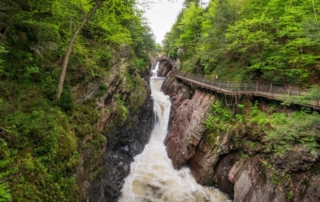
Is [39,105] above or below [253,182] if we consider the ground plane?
above

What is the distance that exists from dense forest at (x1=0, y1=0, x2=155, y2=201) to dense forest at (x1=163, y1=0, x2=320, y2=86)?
10.2m

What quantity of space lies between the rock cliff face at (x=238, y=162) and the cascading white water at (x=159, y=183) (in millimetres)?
653

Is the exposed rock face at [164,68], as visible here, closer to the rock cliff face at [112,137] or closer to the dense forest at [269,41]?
the dense forest at [269,41]

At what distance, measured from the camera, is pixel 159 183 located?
45.6 ft

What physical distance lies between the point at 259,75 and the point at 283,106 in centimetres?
475

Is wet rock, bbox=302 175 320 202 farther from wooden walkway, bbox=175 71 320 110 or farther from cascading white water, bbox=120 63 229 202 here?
cascading white water, bbox=120 63 229 202

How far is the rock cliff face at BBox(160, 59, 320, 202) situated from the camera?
8.34m

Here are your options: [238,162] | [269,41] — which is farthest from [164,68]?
[238,162]

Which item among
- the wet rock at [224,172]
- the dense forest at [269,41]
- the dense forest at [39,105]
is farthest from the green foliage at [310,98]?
the dense forest at [39,105]

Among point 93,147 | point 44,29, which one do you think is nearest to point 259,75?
point 93,147

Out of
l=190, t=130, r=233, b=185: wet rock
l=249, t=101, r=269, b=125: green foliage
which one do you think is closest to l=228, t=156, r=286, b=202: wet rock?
l=190, t=130, r=233, b=185: wet rock

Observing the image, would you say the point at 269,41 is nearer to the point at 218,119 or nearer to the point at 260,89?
the point at 260,89

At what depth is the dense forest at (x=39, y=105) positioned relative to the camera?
4859 millimetres

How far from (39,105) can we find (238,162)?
11.8 metres
